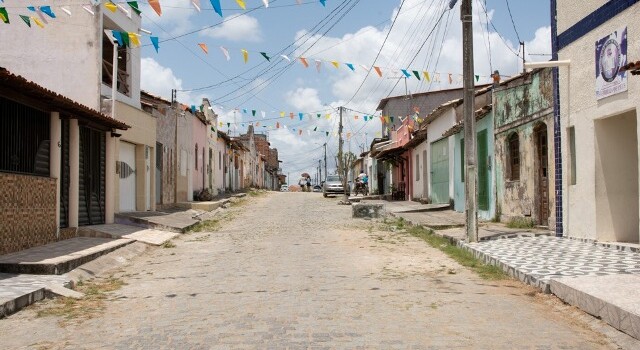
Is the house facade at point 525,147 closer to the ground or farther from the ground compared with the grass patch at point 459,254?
farther from the ground

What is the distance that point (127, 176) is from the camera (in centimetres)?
1838

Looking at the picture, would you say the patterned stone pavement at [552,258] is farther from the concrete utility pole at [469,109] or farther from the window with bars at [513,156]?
the window with bars at [513,156]

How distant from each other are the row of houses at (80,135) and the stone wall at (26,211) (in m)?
0.02

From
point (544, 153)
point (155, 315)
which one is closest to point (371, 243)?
point (544, 153)

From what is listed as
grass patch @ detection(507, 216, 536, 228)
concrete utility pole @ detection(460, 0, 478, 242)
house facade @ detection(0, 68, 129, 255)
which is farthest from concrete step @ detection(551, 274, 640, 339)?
house facade @ detection(0, 68, 129, 255)

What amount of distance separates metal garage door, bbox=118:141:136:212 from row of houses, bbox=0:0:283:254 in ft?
0.10

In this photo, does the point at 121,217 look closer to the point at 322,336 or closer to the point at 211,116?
the point at 322,336

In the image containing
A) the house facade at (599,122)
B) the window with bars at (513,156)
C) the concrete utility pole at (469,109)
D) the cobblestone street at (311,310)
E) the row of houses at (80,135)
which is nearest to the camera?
the cobblestone street at (311,310)

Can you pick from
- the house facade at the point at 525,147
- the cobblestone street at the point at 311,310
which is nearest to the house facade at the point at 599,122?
the house facade at the point at 525,147

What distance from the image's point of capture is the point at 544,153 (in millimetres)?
14125

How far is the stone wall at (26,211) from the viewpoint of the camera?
9578 mm

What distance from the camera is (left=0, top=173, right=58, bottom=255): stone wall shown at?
958cm

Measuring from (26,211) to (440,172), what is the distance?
56.4ft

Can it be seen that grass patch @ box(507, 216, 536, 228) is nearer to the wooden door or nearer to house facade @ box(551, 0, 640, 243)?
the wooden door
